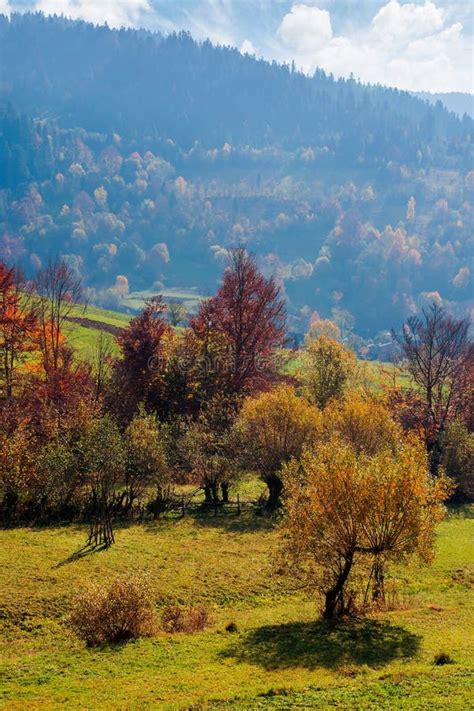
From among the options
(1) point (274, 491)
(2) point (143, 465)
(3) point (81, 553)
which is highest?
(2) point (143, 465)

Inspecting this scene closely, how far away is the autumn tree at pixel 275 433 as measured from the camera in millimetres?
48188

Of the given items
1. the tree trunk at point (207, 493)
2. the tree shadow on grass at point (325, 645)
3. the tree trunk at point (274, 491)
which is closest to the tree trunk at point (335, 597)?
the tree shadow on grass at point (325, 645)

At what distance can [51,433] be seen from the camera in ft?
156

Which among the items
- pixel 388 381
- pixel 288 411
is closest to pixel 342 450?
pixel 288 411

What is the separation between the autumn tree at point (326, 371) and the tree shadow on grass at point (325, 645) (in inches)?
1494

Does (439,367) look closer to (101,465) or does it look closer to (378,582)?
(101,465)

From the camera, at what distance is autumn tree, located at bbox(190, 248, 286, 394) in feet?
219

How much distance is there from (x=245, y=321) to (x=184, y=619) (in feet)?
144

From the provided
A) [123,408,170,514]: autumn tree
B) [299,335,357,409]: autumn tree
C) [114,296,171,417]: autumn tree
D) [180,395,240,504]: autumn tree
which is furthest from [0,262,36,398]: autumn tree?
[299,335,357,409]: autumn tree

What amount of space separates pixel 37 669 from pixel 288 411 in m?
29.5

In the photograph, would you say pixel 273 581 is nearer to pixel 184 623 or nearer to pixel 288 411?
pixel 184 623

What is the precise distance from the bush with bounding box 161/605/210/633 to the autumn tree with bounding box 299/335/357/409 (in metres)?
37.1

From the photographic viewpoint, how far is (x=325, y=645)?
82.2ft

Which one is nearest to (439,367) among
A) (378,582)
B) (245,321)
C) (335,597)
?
(245,321)
